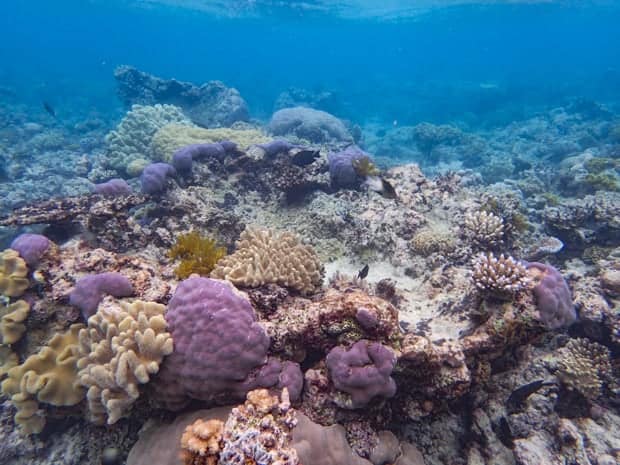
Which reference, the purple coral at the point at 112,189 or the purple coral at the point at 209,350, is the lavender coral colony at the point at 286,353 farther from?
the purple coral at the point at 112,189

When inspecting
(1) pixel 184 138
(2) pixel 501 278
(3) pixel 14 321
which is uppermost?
(2) pixel 501 278

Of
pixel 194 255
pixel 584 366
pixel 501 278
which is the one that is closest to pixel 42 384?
pixel 194 255

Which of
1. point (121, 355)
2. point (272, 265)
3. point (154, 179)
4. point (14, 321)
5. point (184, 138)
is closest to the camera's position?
point (121, 355)

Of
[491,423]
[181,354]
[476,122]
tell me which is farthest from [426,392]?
[476,122]

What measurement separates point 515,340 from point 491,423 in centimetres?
103

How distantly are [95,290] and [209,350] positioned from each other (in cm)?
173

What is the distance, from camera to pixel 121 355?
3.18 meters

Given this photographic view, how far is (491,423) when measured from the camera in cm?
401

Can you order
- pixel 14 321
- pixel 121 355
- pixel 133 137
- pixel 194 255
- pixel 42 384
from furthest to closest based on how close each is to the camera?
1. pixel 133 137
2. pixel 194 255
3. pixel 14 321
4. pixel 42 384
5. pixel 121 355

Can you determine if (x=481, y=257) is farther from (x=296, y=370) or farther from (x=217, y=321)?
(x=217, y=321)

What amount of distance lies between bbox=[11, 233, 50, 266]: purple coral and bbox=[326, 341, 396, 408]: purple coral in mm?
4025

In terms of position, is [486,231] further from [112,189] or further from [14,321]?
[112,189]

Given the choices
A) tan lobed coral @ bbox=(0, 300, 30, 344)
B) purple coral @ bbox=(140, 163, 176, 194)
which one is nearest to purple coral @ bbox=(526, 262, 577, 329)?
tan lobed coral @ bbox=(0, 300, 30, 344)

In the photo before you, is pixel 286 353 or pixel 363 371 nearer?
pixel 363 371
